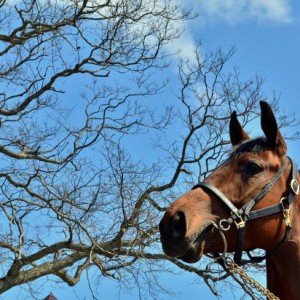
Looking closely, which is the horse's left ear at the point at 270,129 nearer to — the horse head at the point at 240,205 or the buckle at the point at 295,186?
the horse head at the point at 240,205

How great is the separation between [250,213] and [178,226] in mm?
394

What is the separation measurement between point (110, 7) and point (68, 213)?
4319mm

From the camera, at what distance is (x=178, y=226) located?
8.26 feet

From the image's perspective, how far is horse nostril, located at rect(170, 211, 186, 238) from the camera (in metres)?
2.51

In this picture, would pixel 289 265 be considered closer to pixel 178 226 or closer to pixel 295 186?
pixel 295 186

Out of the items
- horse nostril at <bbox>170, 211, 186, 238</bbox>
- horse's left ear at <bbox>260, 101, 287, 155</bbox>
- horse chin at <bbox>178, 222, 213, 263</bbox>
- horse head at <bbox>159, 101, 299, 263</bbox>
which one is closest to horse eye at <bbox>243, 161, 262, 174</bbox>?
horse head at <bbox>159, 101, 299, 263</bbox>

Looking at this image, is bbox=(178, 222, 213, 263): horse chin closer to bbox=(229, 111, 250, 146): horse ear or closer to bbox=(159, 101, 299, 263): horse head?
bbox=(159, 101, 299, 263): horse head

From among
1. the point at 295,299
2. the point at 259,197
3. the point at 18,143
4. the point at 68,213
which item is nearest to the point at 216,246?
the point at 259,197

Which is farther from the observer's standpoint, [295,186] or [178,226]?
[295,186]

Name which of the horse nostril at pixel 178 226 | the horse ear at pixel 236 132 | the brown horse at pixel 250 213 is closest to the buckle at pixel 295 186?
the brown horse at pixel 250 213

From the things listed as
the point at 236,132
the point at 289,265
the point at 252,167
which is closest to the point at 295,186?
the point at 252,167

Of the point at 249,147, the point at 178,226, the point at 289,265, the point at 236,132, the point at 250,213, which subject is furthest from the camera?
the point at 236,132

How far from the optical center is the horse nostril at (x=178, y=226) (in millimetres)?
2512

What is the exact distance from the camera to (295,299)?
9.11ft
